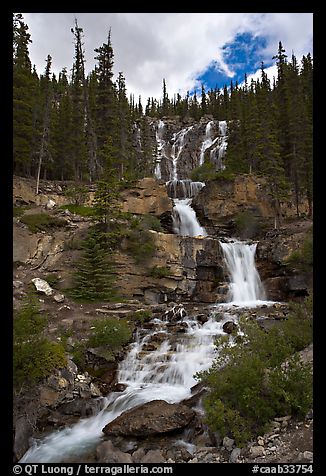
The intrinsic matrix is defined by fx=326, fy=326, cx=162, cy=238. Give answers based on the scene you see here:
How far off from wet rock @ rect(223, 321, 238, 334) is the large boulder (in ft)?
20.0

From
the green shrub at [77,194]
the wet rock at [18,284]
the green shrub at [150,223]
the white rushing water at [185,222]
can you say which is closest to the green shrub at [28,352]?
the wet rock at [18,284]

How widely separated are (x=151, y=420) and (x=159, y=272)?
13.8 metres

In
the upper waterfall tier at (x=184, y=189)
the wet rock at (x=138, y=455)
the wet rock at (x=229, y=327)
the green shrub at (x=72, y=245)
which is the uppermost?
the upper waterfall tier at (x=184, y=189)

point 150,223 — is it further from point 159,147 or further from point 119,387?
point 159,147

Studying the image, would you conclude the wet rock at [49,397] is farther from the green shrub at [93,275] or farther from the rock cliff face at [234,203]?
the rock cliff face at [234,203]

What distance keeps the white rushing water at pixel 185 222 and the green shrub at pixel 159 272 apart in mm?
7514

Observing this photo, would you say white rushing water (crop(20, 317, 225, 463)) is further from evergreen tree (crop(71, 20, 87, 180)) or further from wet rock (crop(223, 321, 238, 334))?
evergreen tree (crop(71, 20, 87, 180))

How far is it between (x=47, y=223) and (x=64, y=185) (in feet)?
31.5

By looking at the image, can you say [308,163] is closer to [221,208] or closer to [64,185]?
[221,208]

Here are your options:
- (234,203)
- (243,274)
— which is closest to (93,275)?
(243,274)

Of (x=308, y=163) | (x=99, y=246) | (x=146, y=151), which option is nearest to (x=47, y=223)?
(x=99, y=246)

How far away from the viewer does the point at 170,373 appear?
12.9 metres

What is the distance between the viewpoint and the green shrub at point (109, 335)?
14.7 m

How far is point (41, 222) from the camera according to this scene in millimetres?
23688
